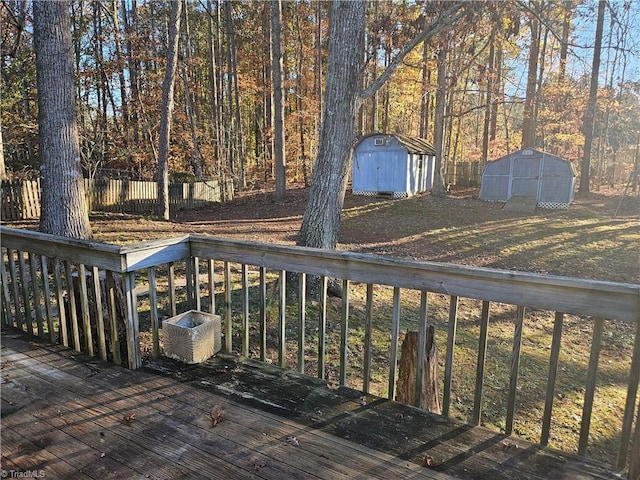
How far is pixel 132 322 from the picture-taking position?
2.83 m

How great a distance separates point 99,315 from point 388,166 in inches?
640

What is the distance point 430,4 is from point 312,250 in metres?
4.32

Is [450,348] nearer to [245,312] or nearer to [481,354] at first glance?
[481,354]

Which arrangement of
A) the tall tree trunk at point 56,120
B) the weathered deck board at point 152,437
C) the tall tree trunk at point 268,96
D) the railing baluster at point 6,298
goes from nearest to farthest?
1. the weathered deck board at point 152,437
2. the railing baluster at point 6,298
3. the tall tree trunk at point 56,120
4. the tall tree trunk at point 268,96

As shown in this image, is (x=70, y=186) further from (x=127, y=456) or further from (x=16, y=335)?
(x=127, y=456)

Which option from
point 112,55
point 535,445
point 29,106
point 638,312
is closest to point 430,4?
point 638,312

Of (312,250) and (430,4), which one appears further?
(430,4)

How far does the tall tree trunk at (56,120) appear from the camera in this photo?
529cm

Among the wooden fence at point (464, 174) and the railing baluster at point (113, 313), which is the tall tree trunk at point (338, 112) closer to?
the railing baluster at point (113, 313)

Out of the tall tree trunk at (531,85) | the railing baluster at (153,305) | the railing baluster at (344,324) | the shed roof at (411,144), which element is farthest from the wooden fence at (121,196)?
the tall tree trunk at (531,85)

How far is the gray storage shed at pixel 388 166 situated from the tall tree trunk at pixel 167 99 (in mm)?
7917

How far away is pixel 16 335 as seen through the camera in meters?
3.45

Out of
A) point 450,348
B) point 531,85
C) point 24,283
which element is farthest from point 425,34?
point 531,85

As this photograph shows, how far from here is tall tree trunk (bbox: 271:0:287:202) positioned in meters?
14.7
